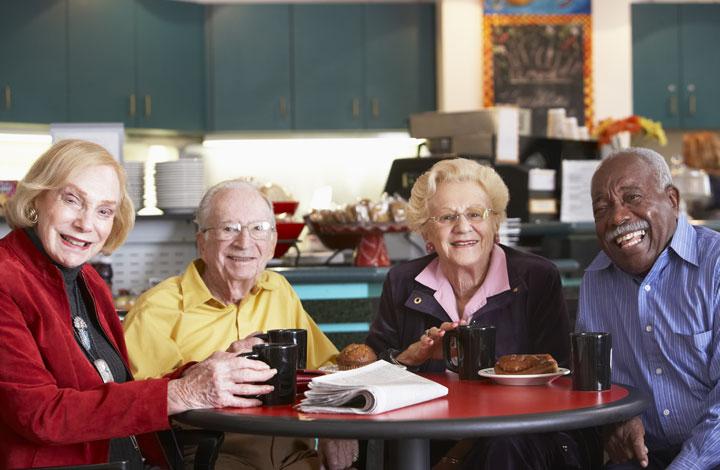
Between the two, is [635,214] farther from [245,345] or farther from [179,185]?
[179,185]

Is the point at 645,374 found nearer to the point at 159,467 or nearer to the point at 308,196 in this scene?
the point at 159,467

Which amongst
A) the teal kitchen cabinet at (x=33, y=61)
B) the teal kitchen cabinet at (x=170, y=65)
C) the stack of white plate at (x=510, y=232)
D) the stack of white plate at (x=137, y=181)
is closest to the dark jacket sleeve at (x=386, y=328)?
the stack of white plate at (x=510, y=232)

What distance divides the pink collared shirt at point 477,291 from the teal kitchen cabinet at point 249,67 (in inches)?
203

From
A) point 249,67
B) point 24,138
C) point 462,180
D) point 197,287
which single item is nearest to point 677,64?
point 249,67

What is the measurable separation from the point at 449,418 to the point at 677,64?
22.4ft

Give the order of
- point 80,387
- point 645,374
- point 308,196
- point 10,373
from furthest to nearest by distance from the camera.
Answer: point 308,196
point 645,374
point 80,387
point 10,373

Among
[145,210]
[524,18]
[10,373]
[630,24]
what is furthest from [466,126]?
[10,373]

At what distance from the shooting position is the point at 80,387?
193 cm

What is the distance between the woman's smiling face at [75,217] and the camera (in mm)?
1991

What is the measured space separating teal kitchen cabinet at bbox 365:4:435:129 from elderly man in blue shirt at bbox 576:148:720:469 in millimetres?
5298

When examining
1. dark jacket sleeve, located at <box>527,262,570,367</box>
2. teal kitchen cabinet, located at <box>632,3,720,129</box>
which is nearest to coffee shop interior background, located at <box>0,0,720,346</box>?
teal kitchen cabinet, located at <box>632,3,720,129</box>

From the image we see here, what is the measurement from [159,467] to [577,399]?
88 cm

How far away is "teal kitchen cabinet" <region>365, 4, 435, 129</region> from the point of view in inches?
300

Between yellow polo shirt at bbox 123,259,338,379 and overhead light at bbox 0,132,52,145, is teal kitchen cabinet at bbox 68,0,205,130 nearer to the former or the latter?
overhead light at bbox 0,132,52,145
